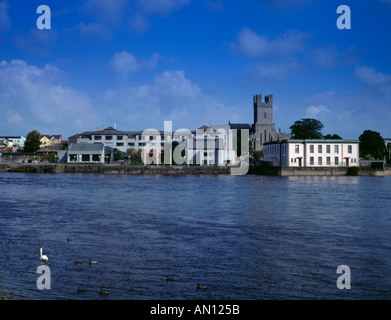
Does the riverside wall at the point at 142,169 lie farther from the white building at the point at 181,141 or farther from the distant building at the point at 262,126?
the distant building at the point at 262,126

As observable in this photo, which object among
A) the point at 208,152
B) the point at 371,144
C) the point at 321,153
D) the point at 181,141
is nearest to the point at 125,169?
the point at 208,152

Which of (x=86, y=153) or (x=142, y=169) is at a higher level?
(x=86, y=153)

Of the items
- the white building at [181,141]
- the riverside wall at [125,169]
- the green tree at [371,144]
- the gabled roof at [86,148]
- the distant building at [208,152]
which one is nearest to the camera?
the riverside wall at [125,169]

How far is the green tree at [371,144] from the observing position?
129m

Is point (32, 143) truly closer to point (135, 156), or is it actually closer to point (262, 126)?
point (135, 156)

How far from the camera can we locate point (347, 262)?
621 inches

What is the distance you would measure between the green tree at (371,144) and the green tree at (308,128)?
1411 centimetres

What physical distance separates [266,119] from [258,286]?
16949cm

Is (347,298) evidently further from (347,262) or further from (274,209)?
(274,209)

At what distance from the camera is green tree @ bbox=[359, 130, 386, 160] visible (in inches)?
5084

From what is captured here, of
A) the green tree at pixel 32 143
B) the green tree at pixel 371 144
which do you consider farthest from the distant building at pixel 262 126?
the green tree at pixel 32 143

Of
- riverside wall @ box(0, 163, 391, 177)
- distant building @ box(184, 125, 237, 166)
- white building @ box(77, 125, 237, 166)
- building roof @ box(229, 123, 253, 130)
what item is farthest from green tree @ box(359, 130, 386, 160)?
building roof @ box(229, 123, 253, 130)

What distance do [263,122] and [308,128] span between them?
37.9 m

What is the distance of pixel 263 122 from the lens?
7018 inches
